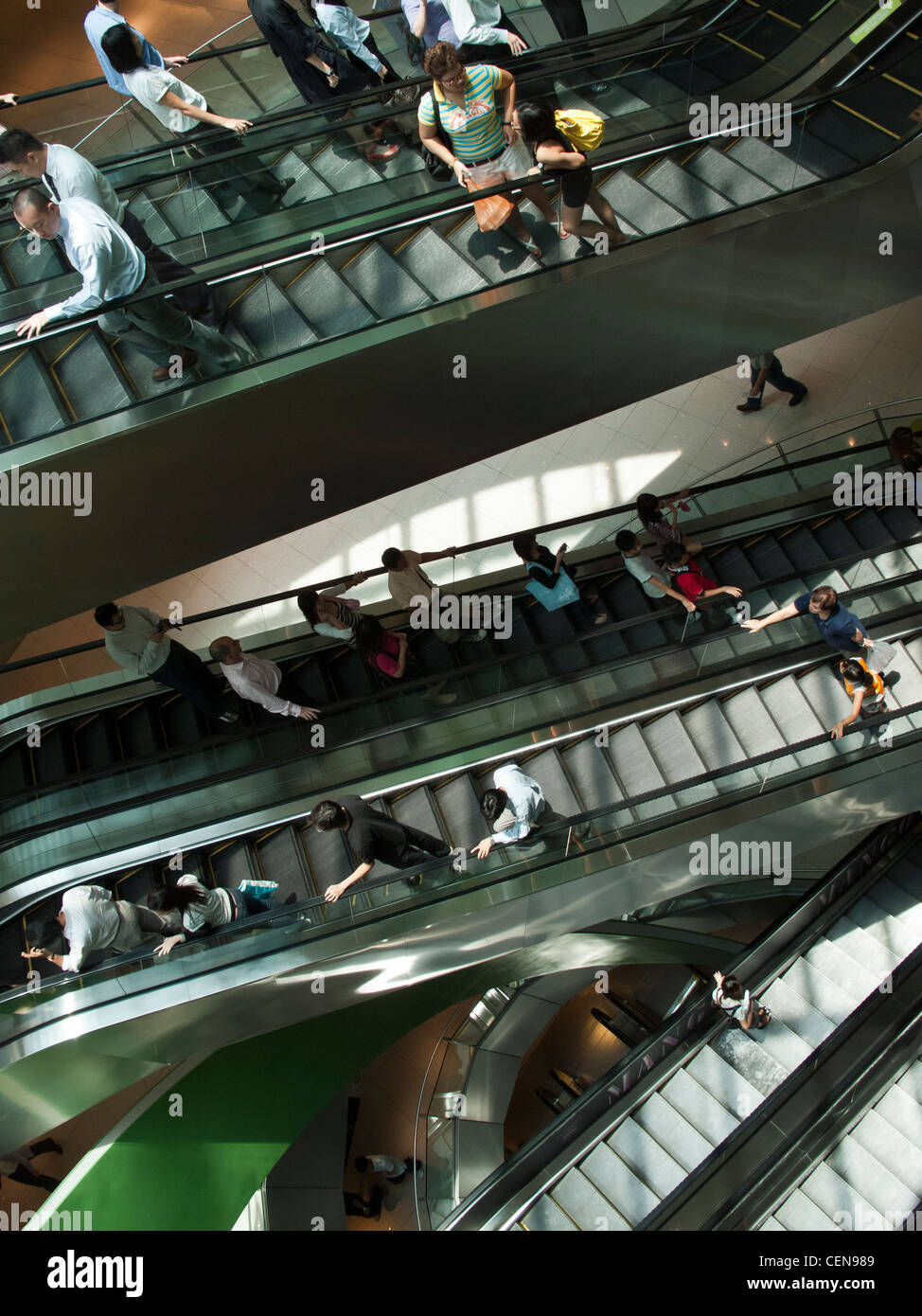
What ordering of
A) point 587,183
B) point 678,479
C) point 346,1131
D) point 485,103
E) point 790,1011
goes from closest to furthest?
point 485,103, point 587,183, point 790,1011, point 678,479, point 346,1131

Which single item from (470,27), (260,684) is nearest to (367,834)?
(260,684)

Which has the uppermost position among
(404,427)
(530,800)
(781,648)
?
(404,427)

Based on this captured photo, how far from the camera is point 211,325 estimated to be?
720cm

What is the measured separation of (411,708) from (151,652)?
2075 millimetres

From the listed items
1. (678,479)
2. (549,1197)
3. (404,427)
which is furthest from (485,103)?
(549,1197)

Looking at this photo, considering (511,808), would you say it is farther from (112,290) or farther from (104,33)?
(104,33)

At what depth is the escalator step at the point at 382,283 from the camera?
301 inches

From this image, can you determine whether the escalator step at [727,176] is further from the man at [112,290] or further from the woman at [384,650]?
the woman at [384,650]

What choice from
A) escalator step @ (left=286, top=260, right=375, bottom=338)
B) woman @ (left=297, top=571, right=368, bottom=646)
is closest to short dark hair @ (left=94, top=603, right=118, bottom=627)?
woman @ (left=297, top=571, right=368, bottom=646)

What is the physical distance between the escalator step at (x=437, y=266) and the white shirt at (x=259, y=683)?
3.11 meters

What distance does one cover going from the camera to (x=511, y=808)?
6855 millimetres

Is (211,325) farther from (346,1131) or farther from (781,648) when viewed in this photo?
(346,1131)

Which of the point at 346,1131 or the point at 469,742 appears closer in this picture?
the point at 469,742

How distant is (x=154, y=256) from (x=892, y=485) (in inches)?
275
